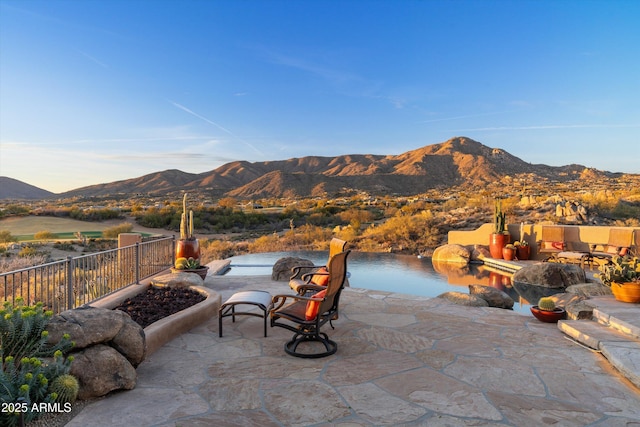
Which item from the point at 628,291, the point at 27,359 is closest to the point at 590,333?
the point at 628,291

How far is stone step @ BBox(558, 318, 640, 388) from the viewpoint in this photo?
12.0 feet

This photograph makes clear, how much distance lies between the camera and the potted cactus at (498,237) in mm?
12195

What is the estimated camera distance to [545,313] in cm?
554

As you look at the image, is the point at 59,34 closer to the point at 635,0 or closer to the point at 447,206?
the point at 635,0

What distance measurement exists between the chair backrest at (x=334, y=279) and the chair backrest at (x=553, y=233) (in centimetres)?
1017

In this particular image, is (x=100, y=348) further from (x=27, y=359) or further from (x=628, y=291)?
(x=628, y=291)

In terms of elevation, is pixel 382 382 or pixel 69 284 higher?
pixel 69 284

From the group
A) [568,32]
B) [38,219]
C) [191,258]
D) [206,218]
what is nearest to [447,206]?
[568,32]

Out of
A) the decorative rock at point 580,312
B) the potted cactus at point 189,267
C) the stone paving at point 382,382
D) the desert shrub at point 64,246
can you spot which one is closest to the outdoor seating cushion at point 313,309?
the stone paving at point 382,382

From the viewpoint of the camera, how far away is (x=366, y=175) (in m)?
63.0

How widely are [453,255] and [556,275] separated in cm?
387

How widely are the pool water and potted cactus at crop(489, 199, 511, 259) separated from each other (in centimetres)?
83

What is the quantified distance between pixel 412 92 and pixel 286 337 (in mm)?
23044

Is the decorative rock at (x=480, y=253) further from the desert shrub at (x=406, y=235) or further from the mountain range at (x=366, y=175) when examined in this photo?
the mountain range at (x=366, y=175)
